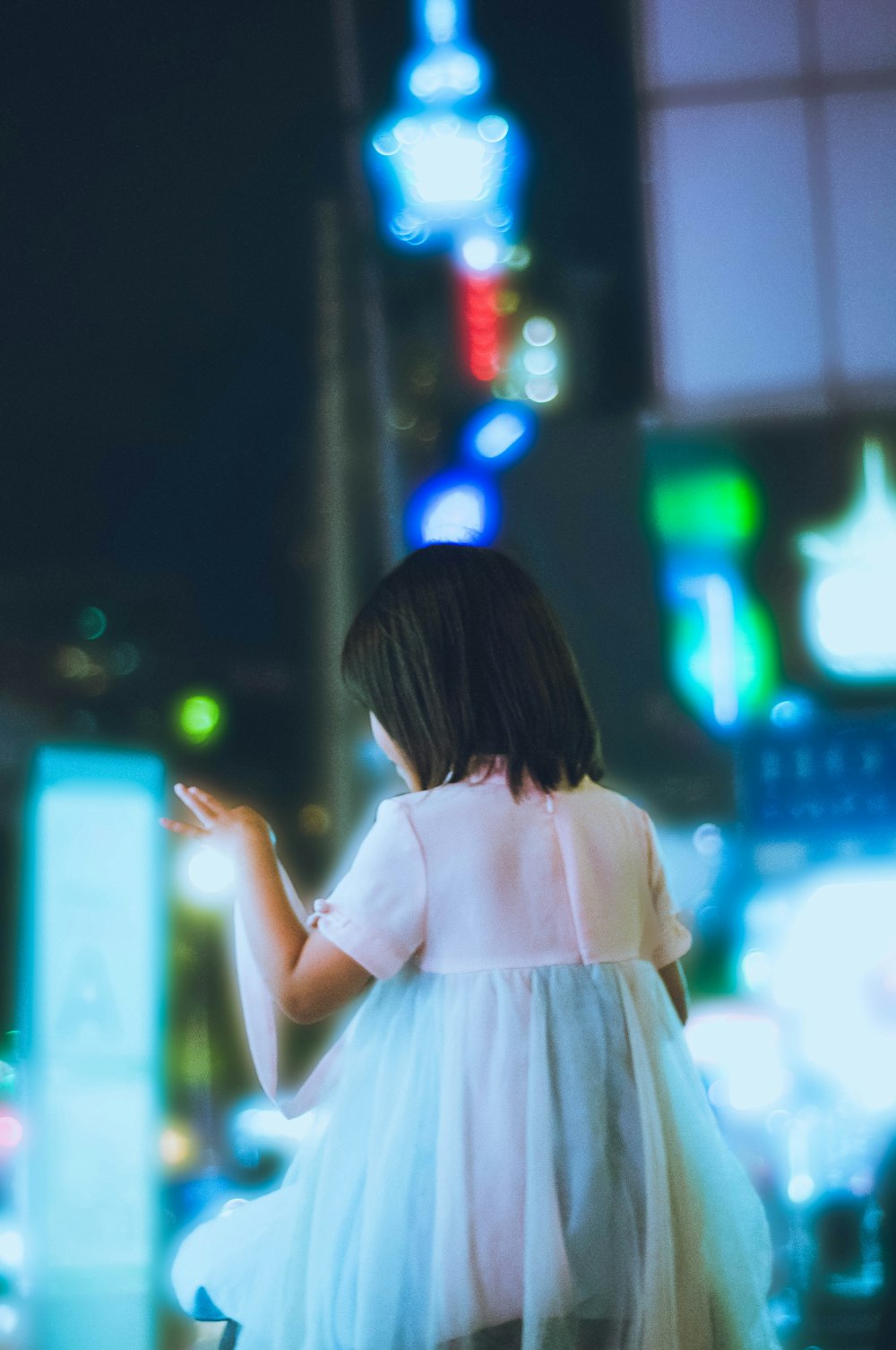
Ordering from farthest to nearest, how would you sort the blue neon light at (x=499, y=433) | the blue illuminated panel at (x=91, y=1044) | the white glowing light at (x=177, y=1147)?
1. the white glowing light at (x=177, y=1147)
2. the blue neon light at (x=499, y=433)
3. the blue illuminated panel at (x=91, y=1044)

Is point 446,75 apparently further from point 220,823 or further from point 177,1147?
point 177,1147

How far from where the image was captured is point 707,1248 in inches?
63.3

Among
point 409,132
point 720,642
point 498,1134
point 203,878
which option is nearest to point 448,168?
point 409,132

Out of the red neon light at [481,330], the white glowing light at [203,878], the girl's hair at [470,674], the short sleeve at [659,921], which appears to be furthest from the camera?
the white glowing light at [203,878]

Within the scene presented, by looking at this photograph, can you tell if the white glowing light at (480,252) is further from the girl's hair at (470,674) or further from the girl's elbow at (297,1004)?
the girl's elbow at (297,1004)

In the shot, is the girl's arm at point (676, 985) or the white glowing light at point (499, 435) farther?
the white glowing light at point (499, 435)

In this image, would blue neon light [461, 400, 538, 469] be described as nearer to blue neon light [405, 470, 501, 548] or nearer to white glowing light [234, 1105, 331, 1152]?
blue neon light [405, 470, 501, 548]

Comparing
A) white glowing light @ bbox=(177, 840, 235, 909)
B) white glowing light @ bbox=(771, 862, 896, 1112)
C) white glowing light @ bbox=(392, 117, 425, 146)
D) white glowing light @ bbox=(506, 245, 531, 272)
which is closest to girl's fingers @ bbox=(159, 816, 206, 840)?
white glowing light @ bbox=(771, 862, 896, 1112)

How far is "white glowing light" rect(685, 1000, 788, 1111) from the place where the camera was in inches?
242

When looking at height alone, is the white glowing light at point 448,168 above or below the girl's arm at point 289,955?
above

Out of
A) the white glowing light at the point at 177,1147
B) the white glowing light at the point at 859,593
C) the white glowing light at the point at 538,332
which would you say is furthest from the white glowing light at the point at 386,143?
the white glowing light at the point at 177,1147

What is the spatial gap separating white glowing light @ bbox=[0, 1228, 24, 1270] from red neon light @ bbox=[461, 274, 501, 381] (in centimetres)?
651

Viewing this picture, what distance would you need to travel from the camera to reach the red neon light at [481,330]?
898 cm

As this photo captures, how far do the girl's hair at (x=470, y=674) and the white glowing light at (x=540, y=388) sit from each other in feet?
26.6
